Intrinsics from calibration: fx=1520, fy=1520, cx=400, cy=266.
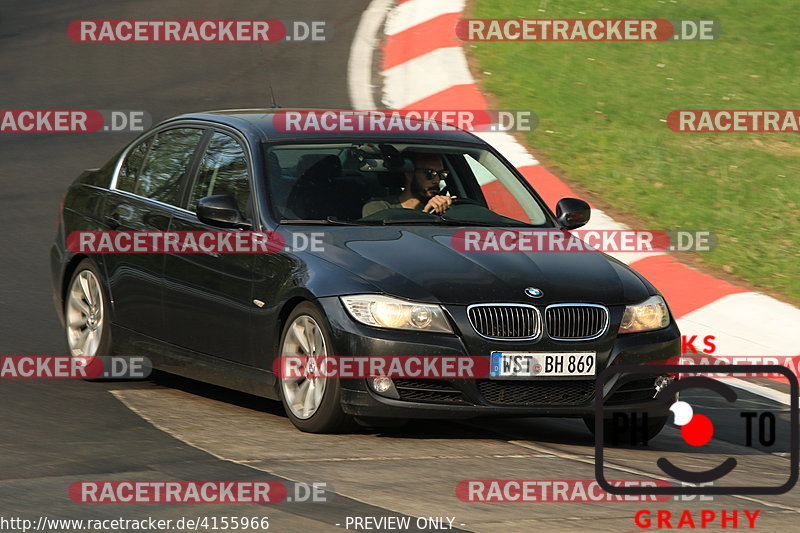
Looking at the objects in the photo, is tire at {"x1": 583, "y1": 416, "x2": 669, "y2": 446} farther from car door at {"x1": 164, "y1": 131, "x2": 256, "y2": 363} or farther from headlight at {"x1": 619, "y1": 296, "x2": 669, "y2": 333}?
car door at {"x1": 164, "y1": 131, "x2": 256, "y2": 363}

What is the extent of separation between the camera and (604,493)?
6.46 metres

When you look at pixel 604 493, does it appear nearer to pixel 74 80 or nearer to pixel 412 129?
pixel 412 129

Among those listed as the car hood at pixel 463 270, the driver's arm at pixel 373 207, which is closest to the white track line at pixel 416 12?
the driver's arm at pixel 373 207

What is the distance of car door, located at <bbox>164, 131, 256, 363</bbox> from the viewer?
8016 millimetres

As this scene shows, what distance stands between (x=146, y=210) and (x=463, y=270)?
2274mm

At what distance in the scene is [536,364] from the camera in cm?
734

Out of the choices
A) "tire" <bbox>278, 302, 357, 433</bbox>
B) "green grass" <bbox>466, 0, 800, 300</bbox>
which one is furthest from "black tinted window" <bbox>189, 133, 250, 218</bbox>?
"green grass" <bbox>466, 0, 800, 300</bbox>

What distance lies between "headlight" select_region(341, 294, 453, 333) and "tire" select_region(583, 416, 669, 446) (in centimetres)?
111

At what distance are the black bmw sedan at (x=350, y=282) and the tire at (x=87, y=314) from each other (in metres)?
0.01

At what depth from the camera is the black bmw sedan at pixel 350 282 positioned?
733 cm

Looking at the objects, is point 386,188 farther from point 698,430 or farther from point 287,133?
point 698,430

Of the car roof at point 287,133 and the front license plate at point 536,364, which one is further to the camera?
the car roof at point 287,133

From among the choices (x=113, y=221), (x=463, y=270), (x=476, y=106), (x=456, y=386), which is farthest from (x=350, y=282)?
(x=476, y=106)

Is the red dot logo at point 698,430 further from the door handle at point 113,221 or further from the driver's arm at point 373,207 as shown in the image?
the door handle at point 113,221
